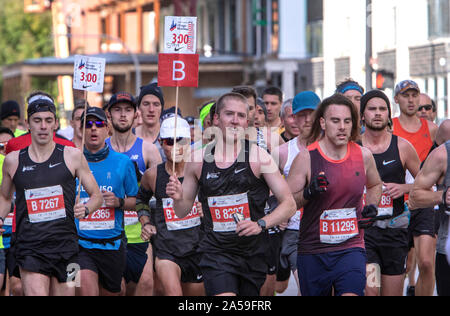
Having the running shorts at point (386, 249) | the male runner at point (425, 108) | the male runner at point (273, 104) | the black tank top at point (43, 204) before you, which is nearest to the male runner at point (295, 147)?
the running shorts at point (386, 249)

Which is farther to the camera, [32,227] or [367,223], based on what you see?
[32,227]

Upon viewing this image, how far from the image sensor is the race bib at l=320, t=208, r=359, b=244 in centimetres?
736

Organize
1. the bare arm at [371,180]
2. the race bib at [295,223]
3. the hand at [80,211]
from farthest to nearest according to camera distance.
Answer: the race bib at [295,223], the hand at [80,211], the bare arm at [371,180]

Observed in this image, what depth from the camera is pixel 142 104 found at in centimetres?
1066

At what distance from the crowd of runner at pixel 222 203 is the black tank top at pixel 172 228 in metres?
0.01

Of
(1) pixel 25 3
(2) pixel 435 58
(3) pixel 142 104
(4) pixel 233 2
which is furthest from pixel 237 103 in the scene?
(1) pixel 25 3

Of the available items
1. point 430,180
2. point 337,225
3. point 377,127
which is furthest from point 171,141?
point 430,180

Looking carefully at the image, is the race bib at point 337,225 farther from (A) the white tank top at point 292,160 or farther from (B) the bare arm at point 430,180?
(A) the white tank top at point 292,160

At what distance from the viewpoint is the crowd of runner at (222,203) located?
7.27 meters

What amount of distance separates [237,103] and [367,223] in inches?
50.9

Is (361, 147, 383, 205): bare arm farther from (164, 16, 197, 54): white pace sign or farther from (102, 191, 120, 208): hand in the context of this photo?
(102, 191, 120, 208): hand

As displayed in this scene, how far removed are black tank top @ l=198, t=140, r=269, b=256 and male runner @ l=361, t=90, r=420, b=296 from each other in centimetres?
184

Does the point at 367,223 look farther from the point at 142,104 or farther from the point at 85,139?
the point at 142,104

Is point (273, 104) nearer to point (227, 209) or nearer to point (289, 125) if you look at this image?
point (289, 125)
